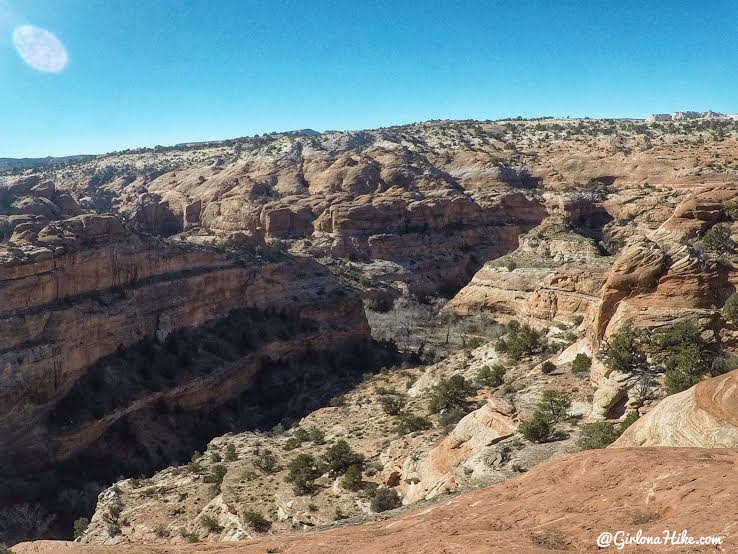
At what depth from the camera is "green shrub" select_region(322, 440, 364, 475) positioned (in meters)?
19.9

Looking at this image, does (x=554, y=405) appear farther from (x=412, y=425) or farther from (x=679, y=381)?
(x=412, y=425)

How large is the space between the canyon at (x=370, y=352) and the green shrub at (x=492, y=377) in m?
0.11

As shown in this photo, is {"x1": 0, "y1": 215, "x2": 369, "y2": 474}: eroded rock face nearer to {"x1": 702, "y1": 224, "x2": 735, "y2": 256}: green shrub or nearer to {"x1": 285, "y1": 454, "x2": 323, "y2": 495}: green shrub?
{"x1": 285, "y1": 454, "x2": 323, "y2": 495}: green shrub

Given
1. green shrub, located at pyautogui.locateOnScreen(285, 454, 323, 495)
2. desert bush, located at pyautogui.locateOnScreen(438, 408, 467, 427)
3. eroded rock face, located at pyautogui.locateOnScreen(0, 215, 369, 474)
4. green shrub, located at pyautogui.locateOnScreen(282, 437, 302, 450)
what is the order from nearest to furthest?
green shrub, located at pyautogui.locateOnScreen(285, 454, 323, 495) → desert bush, located at pyautogui.locateOnScreen(438, 408, 467, 427) → green shrub, located at pyautogui.locateOnScreen(282, 437, 302, 450) → eroded rock face, located at pyautogui.locateOnScreen(0, 215, 369, 474)

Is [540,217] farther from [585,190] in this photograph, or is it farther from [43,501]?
[43,501]

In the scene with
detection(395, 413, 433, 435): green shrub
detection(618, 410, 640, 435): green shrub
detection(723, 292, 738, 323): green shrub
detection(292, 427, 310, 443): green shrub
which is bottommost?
detection(292, 427, 310, 443): green shrub

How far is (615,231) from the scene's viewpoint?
4959 cm

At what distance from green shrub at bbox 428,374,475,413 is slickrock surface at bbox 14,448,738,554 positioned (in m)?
12.4

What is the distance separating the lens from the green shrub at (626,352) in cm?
1642

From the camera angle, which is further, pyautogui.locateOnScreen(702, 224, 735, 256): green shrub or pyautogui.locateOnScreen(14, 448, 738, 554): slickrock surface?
pyautogui.locateOnScreen(702, 224, 735, 256): green shrub

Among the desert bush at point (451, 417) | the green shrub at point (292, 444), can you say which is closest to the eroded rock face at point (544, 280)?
the desert bush at point (451, 417)

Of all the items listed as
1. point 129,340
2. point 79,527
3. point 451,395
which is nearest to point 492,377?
point 451,395

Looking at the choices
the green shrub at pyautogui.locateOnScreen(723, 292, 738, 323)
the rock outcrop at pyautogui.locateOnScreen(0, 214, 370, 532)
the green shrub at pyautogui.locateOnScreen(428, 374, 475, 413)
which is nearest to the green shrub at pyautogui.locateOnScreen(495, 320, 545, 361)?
the green shrub at pyautogui.locateOnScreen(428, 374, 475, 413)

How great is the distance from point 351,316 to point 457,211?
100ft
